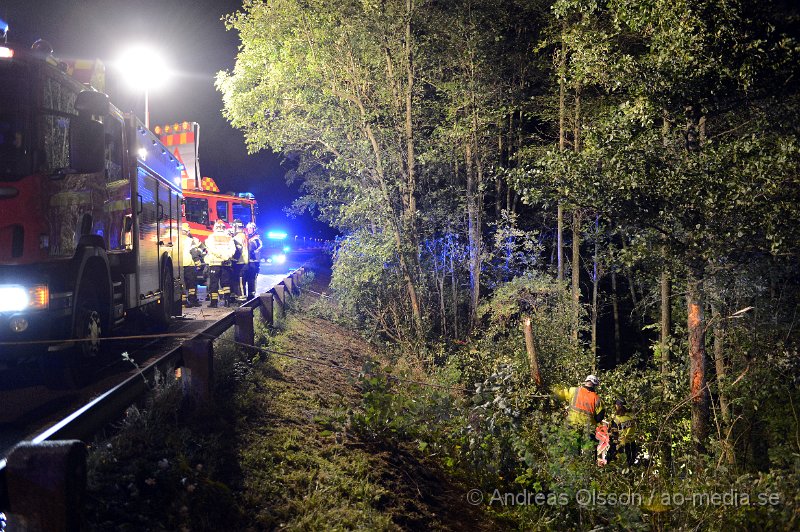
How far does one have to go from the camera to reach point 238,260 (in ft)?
47.8

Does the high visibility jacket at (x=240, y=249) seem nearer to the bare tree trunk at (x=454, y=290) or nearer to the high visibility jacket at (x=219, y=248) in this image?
the high visibility jacket at (x=219, y=248)

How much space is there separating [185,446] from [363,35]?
40.5ft

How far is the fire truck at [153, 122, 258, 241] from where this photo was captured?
15.5m

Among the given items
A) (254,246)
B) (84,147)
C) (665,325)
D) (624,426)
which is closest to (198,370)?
(84,147)

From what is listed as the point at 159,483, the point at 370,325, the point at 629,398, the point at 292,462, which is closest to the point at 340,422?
the point at 292,462

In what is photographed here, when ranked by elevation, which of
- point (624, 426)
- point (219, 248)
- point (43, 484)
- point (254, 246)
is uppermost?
point (254, 246)

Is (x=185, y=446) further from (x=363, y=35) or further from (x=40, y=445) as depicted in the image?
(x=363, y=35)

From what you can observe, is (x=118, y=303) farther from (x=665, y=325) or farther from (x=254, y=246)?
(x=665, y=325)

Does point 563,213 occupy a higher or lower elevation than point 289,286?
→ higher

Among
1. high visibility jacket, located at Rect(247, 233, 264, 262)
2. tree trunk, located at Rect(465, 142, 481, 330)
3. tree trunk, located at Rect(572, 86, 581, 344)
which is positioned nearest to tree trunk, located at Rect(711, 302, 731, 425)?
tree trunk, located at Rect(572, 86, 581, 344)

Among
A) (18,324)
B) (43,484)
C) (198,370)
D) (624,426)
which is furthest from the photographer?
(624,426)

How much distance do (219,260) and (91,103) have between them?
834cm

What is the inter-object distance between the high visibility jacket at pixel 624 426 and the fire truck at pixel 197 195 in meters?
11.7

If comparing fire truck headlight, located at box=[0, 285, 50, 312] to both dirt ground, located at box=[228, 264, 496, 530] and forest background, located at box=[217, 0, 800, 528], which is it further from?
forest background, located at box=[217, 0, 800, 528]
